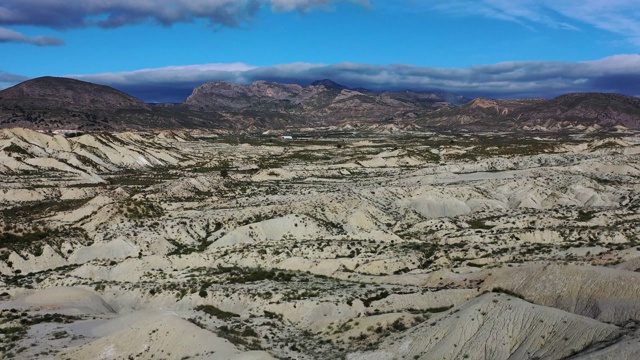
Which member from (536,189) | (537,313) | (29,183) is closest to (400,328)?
(537,313)

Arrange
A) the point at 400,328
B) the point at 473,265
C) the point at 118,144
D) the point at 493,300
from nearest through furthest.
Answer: the point at 493,300, the point at 400,328, the point at 473,265, the point at 118,144

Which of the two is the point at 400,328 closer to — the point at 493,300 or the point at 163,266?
the point at 493,300

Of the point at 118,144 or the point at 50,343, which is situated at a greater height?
the point at 118,144

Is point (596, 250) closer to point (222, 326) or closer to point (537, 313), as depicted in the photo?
point (537, 313)

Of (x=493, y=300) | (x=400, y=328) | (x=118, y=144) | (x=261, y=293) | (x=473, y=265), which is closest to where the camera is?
(x=493, y=300)

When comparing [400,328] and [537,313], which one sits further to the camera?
[400,328]

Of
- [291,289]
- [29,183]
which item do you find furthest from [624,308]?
[29,183]
